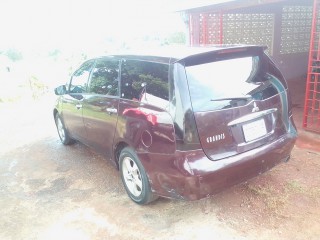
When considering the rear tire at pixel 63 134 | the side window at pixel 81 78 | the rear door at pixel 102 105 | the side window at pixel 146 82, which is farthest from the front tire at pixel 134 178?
the rear tire at pixel 63 134

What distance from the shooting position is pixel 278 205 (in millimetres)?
3219

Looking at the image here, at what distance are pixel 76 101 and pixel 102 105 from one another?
0.96m

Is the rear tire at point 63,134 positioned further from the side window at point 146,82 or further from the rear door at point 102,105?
the side window at point 146,82

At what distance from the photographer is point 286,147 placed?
3301mm

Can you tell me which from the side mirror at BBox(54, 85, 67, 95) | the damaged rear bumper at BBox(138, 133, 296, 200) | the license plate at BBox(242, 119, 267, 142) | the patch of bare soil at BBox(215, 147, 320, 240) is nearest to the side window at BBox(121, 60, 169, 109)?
the damaged rear bumper at BBox(138, 133, 296, 200)

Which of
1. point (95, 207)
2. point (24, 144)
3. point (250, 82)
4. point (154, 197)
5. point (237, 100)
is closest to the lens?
point (237, 100)

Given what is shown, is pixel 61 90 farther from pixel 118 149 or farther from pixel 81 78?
pixel 118 149

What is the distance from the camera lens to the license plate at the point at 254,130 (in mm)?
2941

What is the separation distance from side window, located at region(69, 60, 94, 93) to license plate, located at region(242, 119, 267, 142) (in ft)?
8.07

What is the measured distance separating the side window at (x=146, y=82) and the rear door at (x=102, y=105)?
20cm

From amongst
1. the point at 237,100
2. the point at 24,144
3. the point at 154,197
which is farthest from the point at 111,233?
the point at 24,144

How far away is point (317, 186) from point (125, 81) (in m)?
2.49

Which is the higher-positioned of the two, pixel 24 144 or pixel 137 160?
pixel 137 160

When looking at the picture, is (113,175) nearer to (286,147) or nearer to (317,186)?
(286,147)
